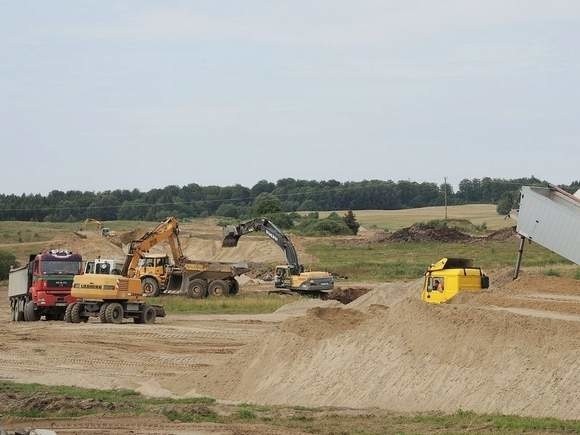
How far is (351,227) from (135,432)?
91.7m

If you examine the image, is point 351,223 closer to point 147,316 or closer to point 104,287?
point 147,316

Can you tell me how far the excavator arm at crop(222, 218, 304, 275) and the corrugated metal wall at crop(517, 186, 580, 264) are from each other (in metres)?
19.7

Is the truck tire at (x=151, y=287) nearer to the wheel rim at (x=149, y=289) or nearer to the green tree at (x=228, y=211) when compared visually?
the wheel rim at (x=149, y=289)

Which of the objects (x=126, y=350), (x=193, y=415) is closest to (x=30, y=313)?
(x=126, y=350)

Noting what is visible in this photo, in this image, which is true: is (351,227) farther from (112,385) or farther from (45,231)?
(112,385)

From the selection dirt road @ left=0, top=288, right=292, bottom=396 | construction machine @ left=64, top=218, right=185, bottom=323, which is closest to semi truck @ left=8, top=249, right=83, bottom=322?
dirt road @ left=0, top=288, right=292, bottom=396

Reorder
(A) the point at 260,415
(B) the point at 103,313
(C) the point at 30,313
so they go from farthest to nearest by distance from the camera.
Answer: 1. (C) the point at 30,313
2. (B) the point at 103,313
3. (A) the point at 260,415

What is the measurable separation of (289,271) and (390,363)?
31030 millimetres

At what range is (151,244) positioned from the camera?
159ft

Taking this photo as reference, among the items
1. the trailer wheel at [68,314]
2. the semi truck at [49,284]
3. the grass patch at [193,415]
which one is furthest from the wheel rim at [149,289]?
the grass patch at [193,415]

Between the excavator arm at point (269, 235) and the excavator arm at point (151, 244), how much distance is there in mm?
2988

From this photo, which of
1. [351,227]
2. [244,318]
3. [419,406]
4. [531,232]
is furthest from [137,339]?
[351,227]

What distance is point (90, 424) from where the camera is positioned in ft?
62.2

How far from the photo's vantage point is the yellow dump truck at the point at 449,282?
31.1m
